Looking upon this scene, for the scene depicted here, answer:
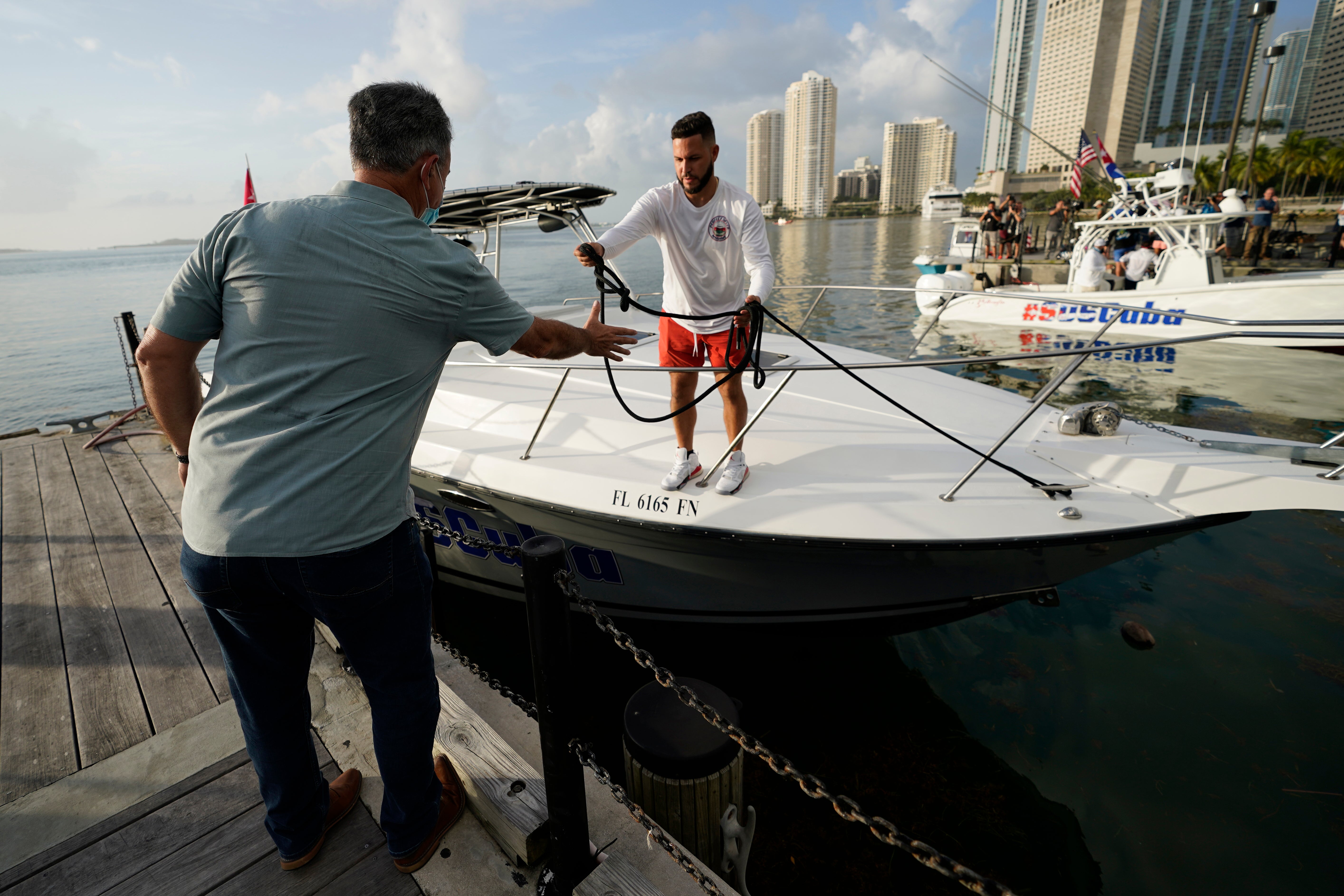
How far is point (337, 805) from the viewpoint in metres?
1.91

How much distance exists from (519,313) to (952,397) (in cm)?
344

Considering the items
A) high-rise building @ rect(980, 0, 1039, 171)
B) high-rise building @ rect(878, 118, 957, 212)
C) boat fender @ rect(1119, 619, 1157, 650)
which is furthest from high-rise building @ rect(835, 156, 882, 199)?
boat fender @ rect(1119, 619, 1157, 650)

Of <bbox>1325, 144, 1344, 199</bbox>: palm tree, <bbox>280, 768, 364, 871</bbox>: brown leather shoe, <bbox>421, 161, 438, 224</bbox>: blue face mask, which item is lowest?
<bbox>280, 768, 364, 871</bbox>: brown leather shoe

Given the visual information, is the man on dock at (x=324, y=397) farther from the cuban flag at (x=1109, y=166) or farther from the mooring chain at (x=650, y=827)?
the cuban flag at (x=1109, y=166)


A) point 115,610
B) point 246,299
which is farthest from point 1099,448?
point 115,610

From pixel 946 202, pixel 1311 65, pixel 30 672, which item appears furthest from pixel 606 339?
pixel 1311 65

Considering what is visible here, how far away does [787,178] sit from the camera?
348 ft

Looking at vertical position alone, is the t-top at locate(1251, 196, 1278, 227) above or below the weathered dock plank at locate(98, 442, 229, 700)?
above

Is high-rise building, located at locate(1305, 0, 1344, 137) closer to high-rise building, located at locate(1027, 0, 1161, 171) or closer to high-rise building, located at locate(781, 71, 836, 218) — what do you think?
high-rise building, located at locate(1027, 0, 1161, 171)

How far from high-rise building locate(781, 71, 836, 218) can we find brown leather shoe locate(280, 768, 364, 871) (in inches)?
4238

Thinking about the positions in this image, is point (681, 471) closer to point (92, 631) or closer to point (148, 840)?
point (148, 840)

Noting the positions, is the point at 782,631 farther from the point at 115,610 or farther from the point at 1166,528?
the point at 115,610

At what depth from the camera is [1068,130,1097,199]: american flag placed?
1168 centimetres

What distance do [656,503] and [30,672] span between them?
9.60 feet
